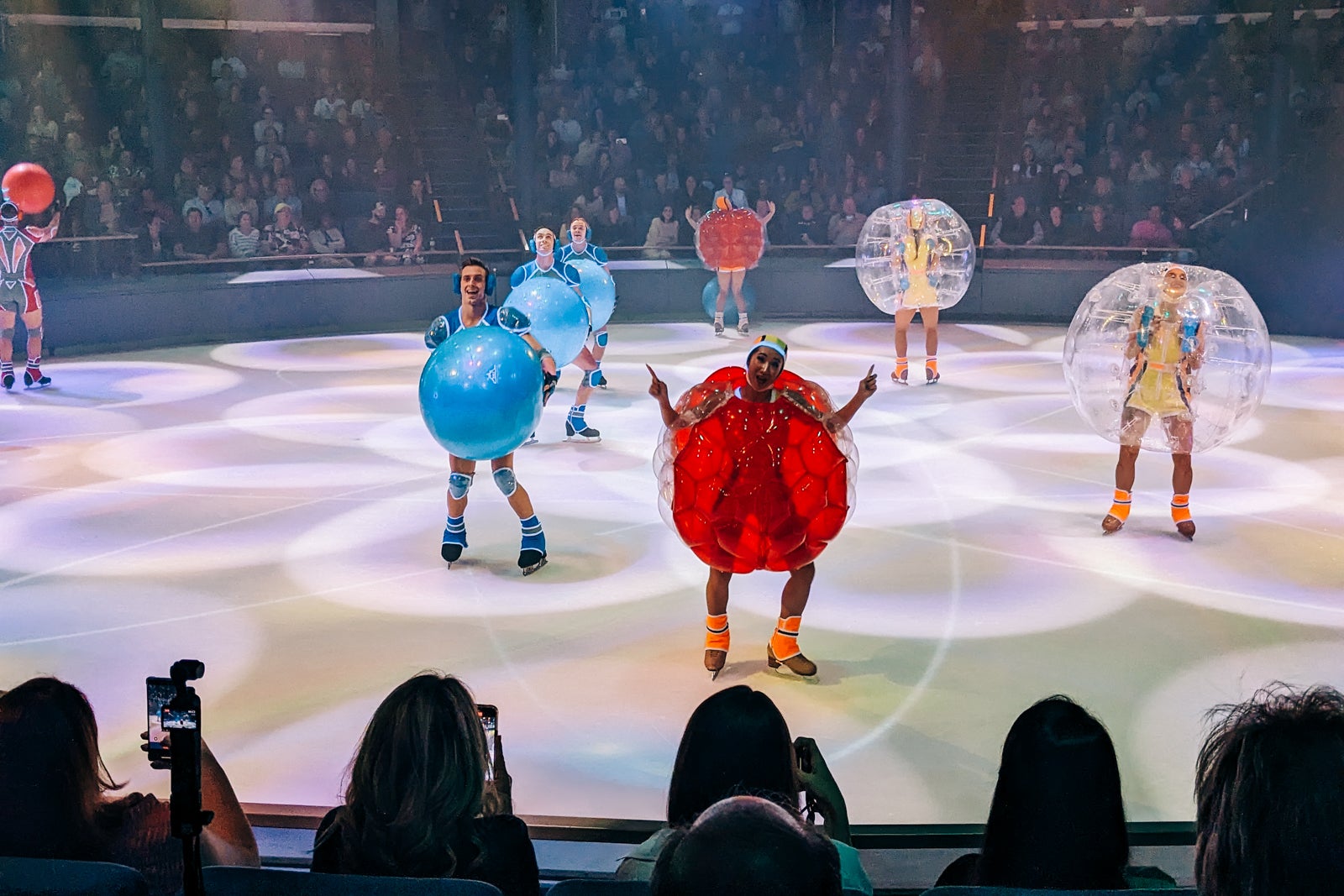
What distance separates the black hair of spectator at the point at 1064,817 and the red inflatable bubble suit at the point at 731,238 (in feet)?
43.3

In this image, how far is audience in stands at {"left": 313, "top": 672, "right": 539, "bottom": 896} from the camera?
2752 millimetres

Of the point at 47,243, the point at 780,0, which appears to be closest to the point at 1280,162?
the point at 780,0

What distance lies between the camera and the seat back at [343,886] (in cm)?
247

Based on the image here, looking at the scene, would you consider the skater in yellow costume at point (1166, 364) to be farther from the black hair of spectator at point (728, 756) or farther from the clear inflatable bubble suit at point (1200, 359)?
the black hair of spectator at point (728, 756)

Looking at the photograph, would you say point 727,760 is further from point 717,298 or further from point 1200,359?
point 717,298

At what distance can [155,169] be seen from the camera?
62.3ft

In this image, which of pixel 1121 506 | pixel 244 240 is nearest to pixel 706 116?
pixel 244 240

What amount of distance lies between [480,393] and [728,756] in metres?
Answer: 4.01

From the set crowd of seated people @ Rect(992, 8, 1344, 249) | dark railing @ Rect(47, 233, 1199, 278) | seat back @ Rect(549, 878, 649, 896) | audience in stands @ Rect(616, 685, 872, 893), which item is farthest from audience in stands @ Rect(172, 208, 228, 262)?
seat back @ Rect(549, 878, 649, 896)

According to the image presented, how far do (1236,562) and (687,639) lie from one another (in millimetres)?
3338

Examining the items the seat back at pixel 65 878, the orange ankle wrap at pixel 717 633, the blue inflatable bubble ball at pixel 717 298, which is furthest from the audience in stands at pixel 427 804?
the blue inflatable bubble ball at pixel 717 298

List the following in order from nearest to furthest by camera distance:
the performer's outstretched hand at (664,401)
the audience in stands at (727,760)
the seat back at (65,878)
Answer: the seat back at (65,878), the audience in stands at (727,760), the performer's outstretched hand at (664,401)

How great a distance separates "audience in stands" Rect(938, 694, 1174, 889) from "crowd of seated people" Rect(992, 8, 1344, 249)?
16.4 meters

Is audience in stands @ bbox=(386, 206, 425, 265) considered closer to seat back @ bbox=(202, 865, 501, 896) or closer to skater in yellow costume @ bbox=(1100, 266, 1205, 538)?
skater in yellow costume @ bbox=(1100, 266, 1205, 538)
